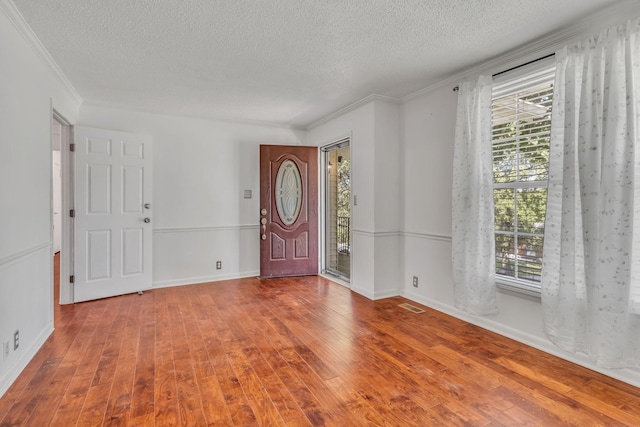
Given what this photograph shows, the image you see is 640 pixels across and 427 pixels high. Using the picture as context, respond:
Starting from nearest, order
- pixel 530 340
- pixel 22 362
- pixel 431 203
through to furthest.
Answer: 1. pixel 22 362
2. pixel 530 340
3. pixel 431 203

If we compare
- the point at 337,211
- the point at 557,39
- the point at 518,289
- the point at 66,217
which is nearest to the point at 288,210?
the point at 337,211

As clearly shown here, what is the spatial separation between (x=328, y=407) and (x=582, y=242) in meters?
1.96

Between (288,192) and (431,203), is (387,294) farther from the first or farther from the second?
(288,192)

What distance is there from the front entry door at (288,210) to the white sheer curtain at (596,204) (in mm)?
3258

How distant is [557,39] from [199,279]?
15.4 ft

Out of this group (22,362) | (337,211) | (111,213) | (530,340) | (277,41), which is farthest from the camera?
(337,211)

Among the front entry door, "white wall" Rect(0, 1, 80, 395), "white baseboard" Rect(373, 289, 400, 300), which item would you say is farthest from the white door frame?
"white baseboard" Rect(373, 289, 400, 300)

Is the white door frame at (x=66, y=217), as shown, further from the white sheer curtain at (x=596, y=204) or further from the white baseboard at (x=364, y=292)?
the white sheer curtain at (x=596, y=204)

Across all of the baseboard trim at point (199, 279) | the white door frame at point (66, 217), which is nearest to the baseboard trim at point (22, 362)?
the white door frame at point (66, 217)

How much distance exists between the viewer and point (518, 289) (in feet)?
8.97

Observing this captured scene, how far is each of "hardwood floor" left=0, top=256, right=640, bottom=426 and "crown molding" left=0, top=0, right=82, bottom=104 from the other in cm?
232

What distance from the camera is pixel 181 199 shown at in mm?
4586

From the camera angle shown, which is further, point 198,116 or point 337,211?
point 337,211

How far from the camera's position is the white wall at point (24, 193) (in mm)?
2072
